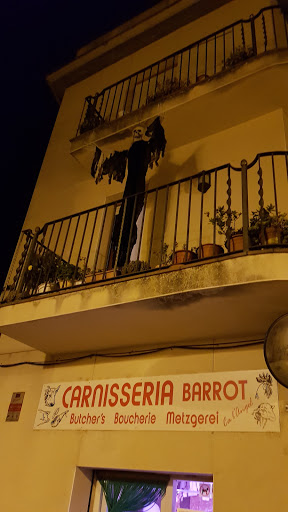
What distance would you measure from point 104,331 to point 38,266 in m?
1.51

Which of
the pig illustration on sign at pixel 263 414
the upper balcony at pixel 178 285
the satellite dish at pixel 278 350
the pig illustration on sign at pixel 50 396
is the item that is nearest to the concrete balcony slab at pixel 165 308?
the upper balcony at pixel 178 285

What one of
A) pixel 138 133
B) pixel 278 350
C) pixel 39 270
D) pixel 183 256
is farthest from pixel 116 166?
pixel 278 350

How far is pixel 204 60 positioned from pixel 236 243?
4897mm

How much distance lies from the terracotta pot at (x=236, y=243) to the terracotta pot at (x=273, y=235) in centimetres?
26

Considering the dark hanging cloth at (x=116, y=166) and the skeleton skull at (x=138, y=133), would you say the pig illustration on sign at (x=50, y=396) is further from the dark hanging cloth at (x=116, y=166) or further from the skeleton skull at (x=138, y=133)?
the skeleton skull at (x=138, y=133)

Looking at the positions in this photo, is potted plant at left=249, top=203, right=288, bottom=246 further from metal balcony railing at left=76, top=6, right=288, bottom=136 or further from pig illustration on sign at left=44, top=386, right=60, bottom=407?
pig illustration on sign at left=44, top=386, right=60, bottom=407

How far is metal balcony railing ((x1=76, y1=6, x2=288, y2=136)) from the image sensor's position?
6246 mm

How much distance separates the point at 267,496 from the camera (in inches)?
136

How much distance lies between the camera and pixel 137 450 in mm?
4238

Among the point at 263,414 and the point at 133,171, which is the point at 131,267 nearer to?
the point at 133,171

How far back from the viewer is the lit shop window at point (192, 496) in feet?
13.2

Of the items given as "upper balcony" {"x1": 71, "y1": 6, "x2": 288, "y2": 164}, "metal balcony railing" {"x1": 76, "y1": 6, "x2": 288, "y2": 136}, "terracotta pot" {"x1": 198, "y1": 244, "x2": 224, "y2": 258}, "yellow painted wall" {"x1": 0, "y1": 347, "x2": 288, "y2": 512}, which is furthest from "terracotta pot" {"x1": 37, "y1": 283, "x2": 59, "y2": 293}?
"metal balcony railing" {"x1": 76, "y1": 6, "x2": 288, "y2": 136}

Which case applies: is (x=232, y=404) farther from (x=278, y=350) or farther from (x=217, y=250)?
(x=217, y=250)

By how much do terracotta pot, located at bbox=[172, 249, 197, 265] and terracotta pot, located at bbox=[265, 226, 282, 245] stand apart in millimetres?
852
